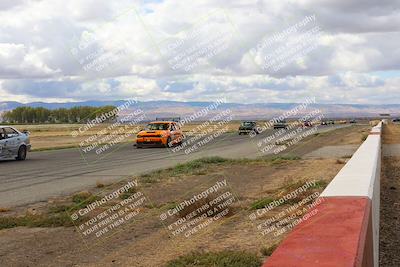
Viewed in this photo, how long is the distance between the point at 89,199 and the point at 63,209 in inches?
37.9

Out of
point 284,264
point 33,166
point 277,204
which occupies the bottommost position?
point 277,204

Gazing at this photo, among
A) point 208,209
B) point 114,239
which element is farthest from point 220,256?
point 208,209

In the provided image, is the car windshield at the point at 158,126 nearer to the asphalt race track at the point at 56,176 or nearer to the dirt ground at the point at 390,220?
the asphalt race track at the point at 56,176

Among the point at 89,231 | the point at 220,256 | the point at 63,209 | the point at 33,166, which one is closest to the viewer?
the point at 220,256

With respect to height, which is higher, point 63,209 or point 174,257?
point 63,209

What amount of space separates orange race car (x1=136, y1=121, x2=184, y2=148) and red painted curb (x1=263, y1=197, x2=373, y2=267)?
26.1m

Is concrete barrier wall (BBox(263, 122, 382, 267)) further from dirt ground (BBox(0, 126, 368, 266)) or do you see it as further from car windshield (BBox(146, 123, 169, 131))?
car windshield (BBox(146, 123, 169, 131))

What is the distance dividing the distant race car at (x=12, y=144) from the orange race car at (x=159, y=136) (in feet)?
29.5

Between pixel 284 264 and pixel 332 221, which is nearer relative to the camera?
pixel 284 264

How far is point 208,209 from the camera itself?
8734 mm

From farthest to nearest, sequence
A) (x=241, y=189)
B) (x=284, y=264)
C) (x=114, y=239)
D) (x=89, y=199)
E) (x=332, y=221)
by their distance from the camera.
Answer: (x=241, y=189) < (x=89, y=199) < (x=114, y=239) < (x=332, y=221) < (x=284, y=264)

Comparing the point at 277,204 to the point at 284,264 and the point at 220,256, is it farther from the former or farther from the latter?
the point at 284,264

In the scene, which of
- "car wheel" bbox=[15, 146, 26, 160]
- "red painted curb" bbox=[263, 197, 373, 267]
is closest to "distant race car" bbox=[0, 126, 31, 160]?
"car wheel" bbox=[15, 146, 26, 160]

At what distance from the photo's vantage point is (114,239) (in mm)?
6977
